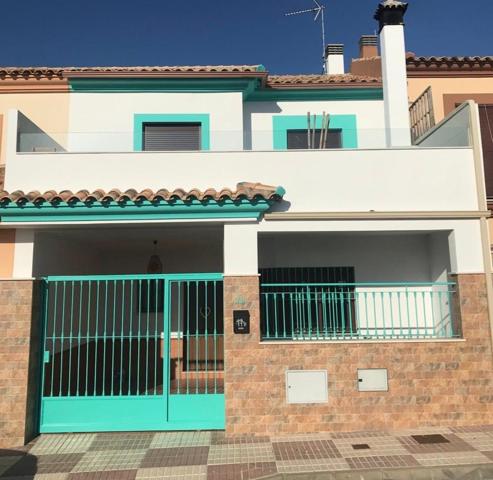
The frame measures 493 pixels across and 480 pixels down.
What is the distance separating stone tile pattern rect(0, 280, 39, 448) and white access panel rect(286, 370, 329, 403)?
160 inches

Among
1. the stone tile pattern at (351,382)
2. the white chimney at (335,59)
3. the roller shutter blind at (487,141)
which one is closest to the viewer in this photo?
the stone tile pattern at (351,382)

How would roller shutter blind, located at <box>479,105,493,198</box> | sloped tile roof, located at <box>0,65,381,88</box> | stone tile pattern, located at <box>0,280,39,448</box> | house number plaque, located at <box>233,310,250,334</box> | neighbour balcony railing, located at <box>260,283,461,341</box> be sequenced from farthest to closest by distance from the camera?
sloped tile roof, located at <box>0,65,381,88</box> → roller shutter blind, located at <box>479,105,493,198</box> → neighbour balcony railing, located at <box>260,283,461,341</box> → house number plaque, located at <box>233,310,250,334</box> → stone tile pattern, located at <box>0,280,39,448</box>

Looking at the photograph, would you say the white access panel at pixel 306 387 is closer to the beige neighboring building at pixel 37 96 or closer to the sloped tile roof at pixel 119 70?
the sloped tile roof at pixel 119 70

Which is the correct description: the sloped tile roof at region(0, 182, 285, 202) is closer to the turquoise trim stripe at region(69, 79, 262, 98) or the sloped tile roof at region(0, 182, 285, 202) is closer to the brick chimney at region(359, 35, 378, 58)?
the turquoise trim stripe at region(69, 79, 262, 98)

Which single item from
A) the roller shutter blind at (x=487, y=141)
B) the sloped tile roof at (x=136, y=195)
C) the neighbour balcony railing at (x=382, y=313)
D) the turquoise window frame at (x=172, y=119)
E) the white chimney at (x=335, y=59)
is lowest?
Result: the neighbour balcony railing at (x=382, y=313)

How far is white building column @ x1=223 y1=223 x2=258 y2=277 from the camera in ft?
22.7

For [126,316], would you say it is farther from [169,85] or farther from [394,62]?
[394,62]

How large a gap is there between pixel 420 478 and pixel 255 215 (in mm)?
4303

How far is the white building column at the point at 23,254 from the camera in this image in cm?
683

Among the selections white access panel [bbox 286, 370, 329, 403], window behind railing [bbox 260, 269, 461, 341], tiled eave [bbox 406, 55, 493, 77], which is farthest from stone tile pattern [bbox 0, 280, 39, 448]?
tiled eave [bbox 406, 55, 493, 77]

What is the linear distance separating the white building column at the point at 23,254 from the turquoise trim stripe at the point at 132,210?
12.1 inches

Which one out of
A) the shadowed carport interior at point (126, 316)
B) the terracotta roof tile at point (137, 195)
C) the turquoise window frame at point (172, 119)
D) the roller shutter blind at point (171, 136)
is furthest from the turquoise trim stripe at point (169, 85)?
the terracotta roof tile at point (137, 195)

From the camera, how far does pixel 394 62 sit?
9781mm

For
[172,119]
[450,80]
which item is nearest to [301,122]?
[172,119]
